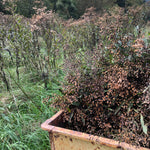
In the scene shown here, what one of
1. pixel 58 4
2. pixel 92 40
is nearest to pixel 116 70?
pixel 92 40

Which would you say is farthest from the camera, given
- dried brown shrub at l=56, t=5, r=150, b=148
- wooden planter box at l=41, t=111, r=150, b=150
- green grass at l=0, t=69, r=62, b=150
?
green grass at l=0, t=69, r=62, b=150

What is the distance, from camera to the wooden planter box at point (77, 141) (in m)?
1.18

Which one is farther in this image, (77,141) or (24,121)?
(24,121)

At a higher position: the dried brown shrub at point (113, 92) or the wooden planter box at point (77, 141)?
the dried brown shrub at point (113, 92)

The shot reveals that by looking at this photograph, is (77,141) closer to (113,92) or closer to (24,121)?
(113,92)

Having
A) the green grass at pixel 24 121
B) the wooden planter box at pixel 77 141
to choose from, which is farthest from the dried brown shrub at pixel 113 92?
the green grass at pixel 24 121

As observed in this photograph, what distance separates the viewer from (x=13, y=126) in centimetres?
224

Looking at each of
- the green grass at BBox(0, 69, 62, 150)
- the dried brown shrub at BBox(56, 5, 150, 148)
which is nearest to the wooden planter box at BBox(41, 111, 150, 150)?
the dried brown shrub at BBox(56, 5, 150, 148)

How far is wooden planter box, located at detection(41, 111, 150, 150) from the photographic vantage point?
118cm

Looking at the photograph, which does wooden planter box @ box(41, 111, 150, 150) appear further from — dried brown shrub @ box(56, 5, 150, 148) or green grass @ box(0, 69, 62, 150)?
green grass @ box(0, 69, 62, 150)

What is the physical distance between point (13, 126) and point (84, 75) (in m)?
1.27

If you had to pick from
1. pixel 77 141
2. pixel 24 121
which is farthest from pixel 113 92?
pixel 24 121

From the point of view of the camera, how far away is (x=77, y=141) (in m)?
1.34

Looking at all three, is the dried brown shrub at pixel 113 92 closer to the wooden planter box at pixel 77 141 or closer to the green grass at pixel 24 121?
the wooden planter box at pixel 77 141
